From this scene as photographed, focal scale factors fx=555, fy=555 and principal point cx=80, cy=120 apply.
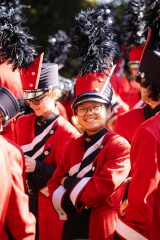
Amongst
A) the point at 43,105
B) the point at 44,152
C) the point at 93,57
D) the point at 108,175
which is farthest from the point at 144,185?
the point at 43,105

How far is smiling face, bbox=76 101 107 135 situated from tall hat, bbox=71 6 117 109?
0.04m

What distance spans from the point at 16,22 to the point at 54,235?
1.82m

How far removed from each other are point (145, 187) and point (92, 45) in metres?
1.92

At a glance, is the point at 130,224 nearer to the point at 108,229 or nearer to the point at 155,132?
the point at 155,132

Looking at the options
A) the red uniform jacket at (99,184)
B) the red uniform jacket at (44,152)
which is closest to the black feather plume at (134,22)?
the red uniform jacket at (44,152)

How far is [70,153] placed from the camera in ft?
13.4

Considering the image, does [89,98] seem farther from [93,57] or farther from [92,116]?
[93,57]

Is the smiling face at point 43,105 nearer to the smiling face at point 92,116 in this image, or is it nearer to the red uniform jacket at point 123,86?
the smiling face at point 92,116

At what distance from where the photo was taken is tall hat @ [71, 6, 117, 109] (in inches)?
164

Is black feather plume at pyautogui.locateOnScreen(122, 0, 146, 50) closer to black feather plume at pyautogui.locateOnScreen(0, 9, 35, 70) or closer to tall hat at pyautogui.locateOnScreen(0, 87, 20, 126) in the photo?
black feather plume at pyautogui.locateOnScreen(0, 9, 35, 70)

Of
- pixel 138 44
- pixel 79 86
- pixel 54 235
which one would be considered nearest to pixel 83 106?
pixel 79 86

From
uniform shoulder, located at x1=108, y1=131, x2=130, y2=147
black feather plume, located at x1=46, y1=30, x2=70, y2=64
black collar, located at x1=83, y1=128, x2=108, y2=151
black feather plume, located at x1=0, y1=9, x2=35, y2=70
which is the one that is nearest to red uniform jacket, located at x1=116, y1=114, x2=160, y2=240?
uniform shoulder, located at x1=108, y1=131, x2=130, y2=147

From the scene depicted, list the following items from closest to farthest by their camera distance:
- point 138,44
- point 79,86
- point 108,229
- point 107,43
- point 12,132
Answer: point 108,229 → point 79,86 → point 107,43 → point 12,132 → point 138,44

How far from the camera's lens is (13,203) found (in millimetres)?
3203
